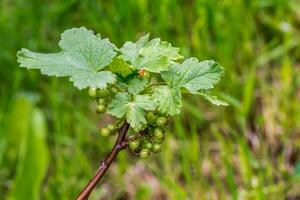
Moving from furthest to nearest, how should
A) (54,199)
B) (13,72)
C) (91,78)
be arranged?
(13,72)
(54,199)
(91,78)

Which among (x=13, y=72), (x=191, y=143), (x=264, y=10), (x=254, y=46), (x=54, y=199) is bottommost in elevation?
(x=54, y=199)

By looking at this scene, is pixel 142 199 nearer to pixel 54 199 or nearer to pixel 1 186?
pixel 54 199

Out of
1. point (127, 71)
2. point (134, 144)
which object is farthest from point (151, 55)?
point (134, 144)

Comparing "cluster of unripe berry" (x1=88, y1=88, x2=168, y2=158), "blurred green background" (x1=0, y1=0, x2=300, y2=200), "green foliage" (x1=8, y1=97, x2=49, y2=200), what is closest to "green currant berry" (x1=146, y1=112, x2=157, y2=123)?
"cluster of unripe berry" (x1=88, y1=88, x2=168, y2=158)

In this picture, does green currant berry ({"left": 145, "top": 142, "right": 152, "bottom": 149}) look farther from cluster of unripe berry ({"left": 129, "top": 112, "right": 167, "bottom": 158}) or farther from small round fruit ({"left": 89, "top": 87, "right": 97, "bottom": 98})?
small round fruit ({"left": 89, "top": 87, "right": 97, "bottom": 98})

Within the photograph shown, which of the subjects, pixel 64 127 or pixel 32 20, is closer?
pixel 64 127

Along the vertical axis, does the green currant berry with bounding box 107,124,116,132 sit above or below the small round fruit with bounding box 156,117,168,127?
below

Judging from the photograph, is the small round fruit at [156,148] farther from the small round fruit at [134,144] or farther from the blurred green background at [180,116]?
the blurred green background at [180,116]

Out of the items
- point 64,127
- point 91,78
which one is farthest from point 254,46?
point 91,78

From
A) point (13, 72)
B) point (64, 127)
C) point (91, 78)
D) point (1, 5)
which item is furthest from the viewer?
point (1, 5)
